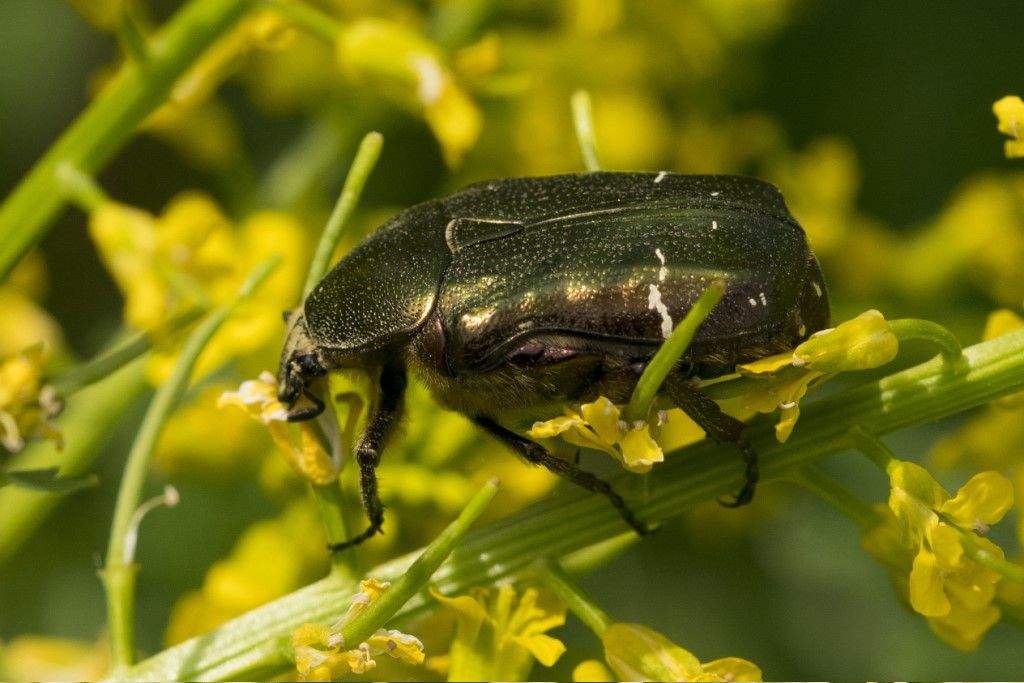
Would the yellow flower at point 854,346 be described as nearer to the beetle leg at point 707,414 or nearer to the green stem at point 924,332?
the green stem at point 924,332

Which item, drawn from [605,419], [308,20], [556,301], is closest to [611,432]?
[605,419]

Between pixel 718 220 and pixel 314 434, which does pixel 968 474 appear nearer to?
pixel 718 220

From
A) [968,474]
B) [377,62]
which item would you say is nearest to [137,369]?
[377,62]

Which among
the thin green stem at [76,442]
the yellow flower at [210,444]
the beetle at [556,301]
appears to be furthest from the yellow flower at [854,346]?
the thin green stem at [76,442]

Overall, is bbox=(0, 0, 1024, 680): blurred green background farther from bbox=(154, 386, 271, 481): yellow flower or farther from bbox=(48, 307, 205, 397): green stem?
bbox=(48, 307, 205, 397): green stem

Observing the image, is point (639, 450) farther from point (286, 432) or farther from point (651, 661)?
point (286, 432)

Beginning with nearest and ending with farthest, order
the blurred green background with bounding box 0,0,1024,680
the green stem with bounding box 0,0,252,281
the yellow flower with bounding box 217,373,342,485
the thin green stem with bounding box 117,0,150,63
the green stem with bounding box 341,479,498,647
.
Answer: the green stem with bounding box 341,479,498,647 < the yellow flower with bounding box 217,373,342,485 < the thin green stem with bounding box 117,0,150,63 < the green stem with bounding box 0,0,252,281 < the blurred green background with bounding box 0,0,1024,680

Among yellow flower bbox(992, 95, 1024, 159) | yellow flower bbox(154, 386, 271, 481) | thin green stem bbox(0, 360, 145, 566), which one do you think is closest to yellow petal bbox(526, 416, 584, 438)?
yellow flower bbox(992, 95, 1024, 159)
